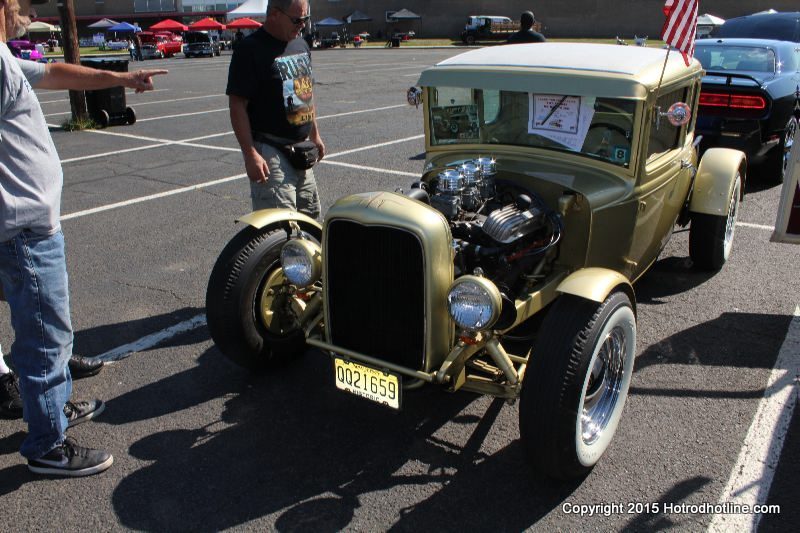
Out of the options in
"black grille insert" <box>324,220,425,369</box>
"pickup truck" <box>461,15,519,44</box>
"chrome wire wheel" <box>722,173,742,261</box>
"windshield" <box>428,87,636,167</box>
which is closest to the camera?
"black grille insert" <box>324,220,425,369</box>

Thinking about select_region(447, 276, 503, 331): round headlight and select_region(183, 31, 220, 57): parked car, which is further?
select_region(183, 31, 220, 57): parked car

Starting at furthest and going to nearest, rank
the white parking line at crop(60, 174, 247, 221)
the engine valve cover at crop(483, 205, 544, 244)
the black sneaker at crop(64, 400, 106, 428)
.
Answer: the white parking line at crop(60, 174, 247, 221) < the black sneaker at crop(64, 400, 106, 428) < the engine valve cover at crop(483, 205, 544, 244)

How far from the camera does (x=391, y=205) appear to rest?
293cm

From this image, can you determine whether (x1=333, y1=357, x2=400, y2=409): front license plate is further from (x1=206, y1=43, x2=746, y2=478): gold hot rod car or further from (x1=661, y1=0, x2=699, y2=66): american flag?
(x1=661, y1=0, x2=699, y2=66): american flag

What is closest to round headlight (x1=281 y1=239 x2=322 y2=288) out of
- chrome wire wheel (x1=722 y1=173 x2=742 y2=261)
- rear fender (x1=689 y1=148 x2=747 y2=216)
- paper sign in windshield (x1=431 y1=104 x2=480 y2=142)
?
paper sign in windshield (x1=431 y1=104 x2=480 y2=142)

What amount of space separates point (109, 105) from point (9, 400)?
9.96 m

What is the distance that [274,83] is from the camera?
4.04 metres

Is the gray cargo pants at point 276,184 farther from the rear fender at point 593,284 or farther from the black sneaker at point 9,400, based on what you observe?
the rear fender at point 593,284

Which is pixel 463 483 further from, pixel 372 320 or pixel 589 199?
pixel 589 199

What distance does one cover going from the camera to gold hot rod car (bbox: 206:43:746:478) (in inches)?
111

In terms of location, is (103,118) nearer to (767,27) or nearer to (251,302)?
(251,302)

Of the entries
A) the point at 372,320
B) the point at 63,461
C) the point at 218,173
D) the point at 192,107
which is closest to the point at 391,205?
the point at 372,320

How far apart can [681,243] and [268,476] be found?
4398 mm

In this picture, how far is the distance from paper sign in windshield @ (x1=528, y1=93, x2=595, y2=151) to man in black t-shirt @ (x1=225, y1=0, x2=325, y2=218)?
1.47 m
